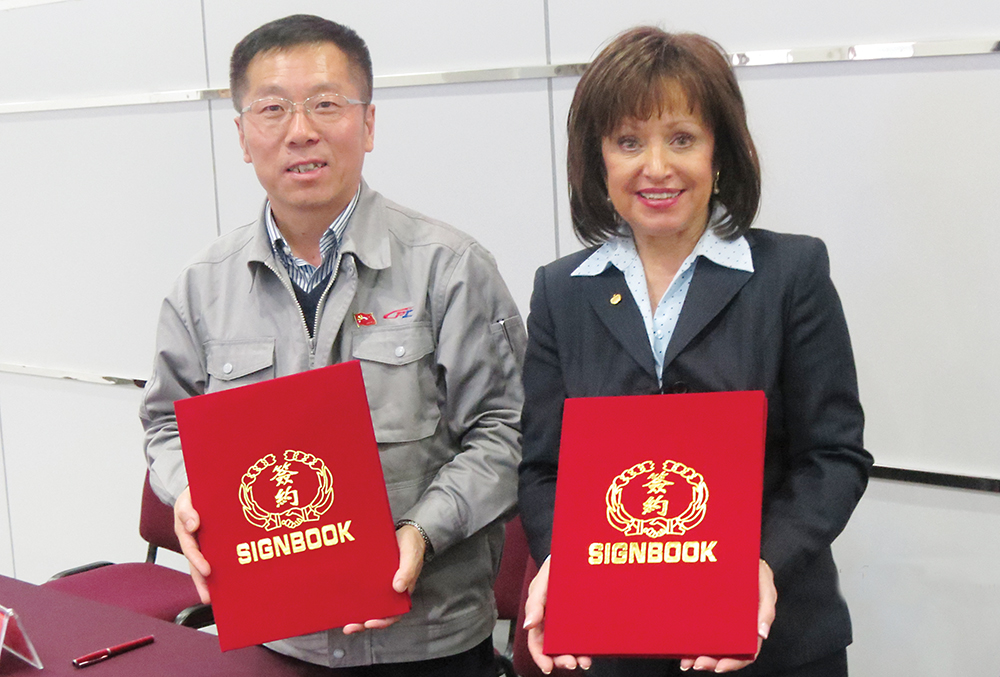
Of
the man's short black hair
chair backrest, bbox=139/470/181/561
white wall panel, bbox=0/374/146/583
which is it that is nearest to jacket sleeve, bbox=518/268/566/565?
the man's short black hair

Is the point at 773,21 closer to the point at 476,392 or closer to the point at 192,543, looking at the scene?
the point at 476,392

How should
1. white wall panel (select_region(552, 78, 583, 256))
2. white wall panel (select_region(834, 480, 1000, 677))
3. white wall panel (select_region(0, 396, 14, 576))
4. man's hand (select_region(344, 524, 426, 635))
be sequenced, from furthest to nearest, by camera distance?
white wall panel (select_region(0, 396, 14, 576))
white wall panel (select_region(552, 78, 583, 256))
white wall panel (select_region(834, 480, 1000, 677))
man's hand (select_region(344, 524, 426, 635))

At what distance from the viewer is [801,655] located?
4.98 ft

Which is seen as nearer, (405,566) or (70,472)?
(405,566)

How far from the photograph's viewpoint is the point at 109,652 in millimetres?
1924

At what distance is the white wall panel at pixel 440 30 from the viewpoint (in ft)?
9.64

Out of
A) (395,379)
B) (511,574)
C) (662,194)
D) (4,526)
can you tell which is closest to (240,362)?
(395,379)

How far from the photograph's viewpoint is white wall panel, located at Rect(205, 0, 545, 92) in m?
2.94

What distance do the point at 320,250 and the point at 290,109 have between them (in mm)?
249

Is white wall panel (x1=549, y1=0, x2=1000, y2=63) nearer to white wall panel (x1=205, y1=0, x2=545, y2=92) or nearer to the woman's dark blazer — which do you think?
white wall panel (x1=205, y1=0, x2=545, y2=92)

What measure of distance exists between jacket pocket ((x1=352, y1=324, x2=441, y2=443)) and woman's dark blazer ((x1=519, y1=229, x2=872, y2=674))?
12.8 inches

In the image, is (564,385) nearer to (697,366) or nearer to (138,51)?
(697,366)

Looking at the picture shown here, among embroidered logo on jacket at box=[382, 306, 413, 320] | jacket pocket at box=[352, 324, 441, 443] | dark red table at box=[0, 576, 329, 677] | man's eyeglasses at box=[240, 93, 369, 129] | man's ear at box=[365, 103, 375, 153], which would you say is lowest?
dark red table at box=[0, 576, 329, 677]

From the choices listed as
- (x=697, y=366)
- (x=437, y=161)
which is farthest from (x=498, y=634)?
(x=697, y=366)
